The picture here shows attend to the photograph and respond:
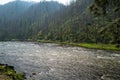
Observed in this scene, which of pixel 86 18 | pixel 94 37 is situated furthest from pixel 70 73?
pixel 86 18

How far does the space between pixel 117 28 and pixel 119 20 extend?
660mm

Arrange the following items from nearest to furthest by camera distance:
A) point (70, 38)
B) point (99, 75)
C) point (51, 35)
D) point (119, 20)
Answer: point (119, 20) → point (99, 75) → point (70, 38) → point (51, 35)

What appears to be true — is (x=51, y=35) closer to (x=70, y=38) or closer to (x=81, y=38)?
(x=70, y=38)

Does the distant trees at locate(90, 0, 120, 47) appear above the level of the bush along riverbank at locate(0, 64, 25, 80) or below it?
above

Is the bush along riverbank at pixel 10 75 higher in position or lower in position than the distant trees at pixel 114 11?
lower

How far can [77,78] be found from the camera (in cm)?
3084

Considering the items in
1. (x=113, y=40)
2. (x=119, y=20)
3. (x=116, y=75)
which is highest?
(x=119, y=20)

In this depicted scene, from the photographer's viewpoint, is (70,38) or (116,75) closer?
(116,75)

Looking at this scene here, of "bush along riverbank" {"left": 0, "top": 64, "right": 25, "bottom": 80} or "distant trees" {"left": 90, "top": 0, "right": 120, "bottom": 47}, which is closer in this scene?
"distant trees" {"left": 90, "top": 0, "right": 120, "bottom": 47}

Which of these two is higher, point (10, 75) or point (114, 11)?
point (114, 11)

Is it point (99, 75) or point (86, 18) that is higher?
point (86, 18)

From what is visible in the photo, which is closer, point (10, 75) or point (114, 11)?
point (114, 11)

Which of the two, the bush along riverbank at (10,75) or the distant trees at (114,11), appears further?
the bush along riverbank at (10,75)

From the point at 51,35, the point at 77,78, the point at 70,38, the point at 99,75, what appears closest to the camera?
the point at 77,78
